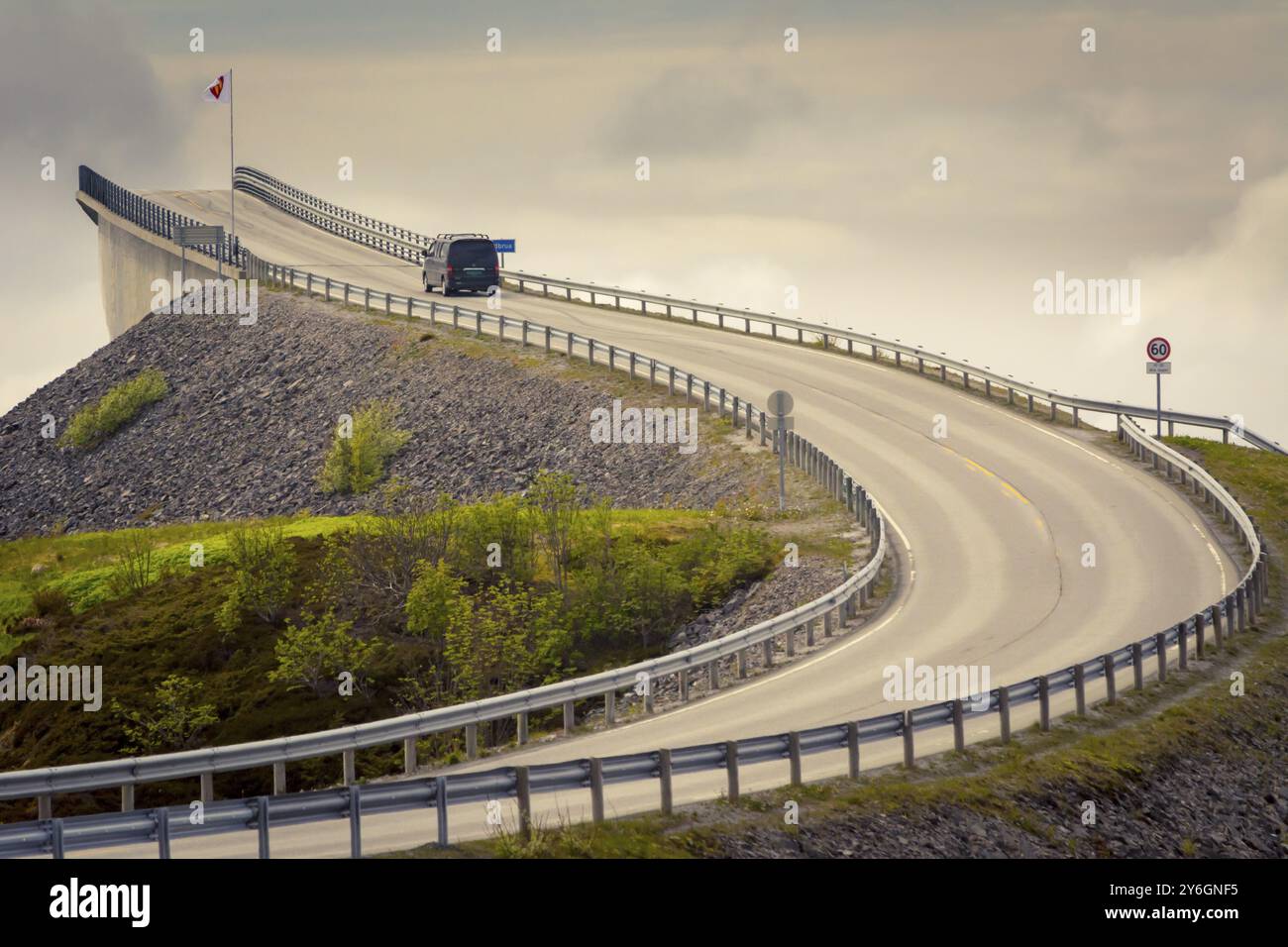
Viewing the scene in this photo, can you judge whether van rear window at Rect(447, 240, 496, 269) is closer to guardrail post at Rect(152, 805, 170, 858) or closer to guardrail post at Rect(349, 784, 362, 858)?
guardrail post at Rect(349, 784, 362, 858)

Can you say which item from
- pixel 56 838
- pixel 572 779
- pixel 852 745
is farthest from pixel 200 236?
pixel 56 838

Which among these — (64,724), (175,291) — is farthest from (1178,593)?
(175,291)

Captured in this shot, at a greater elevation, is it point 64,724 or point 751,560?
point 751,560

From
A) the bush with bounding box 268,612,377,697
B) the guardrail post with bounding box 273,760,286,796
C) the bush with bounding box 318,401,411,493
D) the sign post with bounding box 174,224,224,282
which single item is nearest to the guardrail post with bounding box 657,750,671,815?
the guardrail post with bounding box 273,760,286,796

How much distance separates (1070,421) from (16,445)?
42898 mm

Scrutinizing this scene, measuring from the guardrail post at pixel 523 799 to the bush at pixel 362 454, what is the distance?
3497 centimetres

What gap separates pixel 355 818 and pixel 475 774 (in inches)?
54.0

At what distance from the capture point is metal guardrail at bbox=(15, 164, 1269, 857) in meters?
15.7

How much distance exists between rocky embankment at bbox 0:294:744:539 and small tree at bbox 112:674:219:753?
14666 mm

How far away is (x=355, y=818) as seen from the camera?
1630 centimetres

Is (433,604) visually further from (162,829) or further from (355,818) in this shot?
(162,829)

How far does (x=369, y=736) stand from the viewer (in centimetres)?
2080
